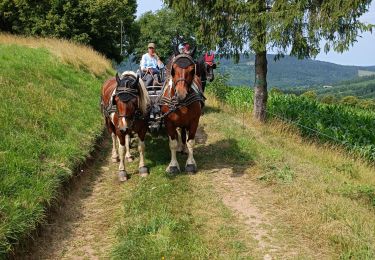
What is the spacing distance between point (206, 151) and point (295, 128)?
5607 millimetres

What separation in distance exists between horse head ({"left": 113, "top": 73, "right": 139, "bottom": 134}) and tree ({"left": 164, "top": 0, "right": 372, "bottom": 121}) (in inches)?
231

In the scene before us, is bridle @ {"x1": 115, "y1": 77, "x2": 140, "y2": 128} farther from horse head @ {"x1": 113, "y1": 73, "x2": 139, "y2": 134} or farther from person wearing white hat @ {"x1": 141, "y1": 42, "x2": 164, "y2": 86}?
person wearing white hat @ {"x1": 141, "y1": 42, "x2": 164, "y2": 86}

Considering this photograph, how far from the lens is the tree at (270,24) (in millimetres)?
11242

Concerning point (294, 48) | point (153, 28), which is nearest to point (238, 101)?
point (294, 48)

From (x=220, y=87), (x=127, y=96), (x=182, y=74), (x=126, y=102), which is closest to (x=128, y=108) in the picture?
(x=126, y=102)

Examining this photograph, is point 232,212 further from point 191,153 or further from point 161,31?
point 161,31

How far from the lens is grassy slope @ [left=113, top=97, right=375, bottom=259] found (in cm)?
502

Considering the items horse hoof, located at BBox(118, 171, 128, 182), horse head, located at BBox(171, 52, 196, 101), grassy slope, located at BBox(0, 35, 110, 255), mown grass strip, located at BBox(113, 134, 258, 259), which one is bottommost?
mown grass strip, located at BBox(113, 134, 258, 259)

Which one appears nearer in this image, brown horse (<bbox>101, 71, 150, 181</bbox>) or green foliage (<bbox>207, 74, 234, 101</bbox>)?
brown horse (<bbox>101, 71, 150, 181</bbox>)

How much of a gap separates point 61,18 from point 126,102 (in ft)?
75.6

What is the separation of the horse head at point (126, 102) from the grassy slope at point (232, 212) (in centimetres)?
120

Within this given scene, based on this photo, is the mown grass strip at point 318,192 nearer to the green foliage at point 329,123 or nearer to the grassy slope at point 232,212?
the grassy slope at point 232,212

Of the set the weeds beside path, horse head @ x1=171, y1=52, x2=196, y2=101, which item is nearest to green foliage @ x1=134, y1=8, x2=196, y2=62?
the weeds beside path

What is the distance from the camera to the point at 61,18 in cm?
2758
